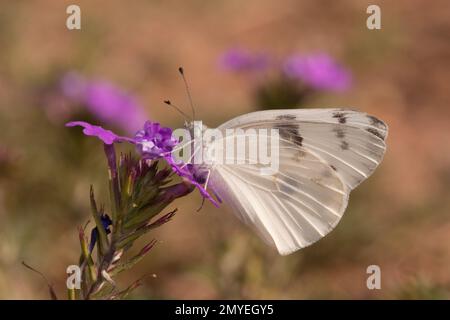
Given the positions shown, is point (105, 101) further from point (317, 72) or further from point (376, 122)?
point (376, 122)

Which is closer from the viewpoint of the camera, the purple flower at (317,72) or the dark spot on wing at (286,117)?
the dark spot on wing at (286,117)

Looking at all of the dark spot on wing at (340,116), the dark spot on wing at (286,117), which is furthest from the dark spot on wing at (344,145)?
the dark spot on wing at (286,117)

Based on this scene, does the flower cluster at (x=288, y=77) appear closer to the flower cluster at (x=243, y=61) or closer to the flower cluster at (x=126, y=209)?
the flower cluster at (x=243, y=61)

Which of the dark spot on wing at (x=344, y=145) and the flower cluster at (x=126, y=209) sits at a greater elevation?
the dark spot on wing at (x=344, y=145)

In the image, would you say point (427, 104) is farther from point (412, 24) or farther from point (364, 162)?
point (364, 162)

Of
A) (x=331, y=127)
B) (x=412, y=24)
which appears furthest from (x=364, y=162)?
(x=412, y=24)

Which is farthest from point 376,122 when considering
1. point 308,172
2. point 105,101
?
point 105,101

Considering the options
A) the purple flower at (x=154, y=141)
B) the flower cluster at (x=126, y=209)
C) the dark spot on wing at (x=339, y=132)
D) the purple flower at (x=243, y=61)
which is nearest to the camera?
the flower cluster at (x=126, y=209)
